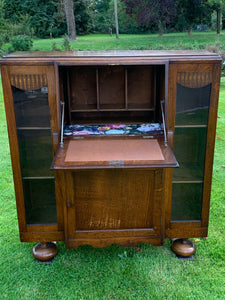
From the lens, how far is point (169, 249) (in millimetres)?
2553

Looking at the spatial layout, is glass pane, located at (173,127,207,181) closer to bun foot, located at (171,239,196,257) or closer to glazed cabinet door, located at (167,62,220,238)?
glazed cabinet door, located at (167,62,220,238)

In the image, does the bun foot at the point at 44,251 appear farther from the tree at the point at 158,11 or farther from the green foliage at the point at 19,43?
the tree at the point at 158,11

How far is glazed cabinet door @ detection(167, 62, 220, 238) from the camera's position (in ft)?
6.82

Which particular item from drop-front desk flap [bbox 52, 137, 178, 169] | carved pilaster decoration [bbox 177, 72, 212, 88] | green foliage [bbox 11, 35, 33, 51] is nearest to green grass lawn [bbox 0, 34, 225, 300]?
drop-front desk flap [bbox 52, 137, 178, 169]

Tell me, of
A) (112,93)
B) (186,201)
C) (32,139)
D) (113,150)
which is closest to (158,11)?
(112,93)

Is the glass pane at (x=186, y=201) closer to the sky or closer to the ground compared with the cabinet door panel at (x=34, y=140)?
closer to the ground

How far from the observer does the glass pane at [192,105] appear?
2129 millimetres

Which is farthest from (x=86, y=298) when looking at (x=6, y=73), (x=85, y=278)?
(x=6, y=73)

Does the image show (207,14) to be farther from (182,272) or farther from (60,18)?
(182,272)

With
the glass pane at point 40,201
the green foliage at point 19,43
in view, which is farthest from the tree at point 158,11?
the glass pane at point 40,201

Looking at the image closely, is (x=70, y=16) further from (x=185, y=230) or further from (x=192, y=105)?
(x=185, y=230)

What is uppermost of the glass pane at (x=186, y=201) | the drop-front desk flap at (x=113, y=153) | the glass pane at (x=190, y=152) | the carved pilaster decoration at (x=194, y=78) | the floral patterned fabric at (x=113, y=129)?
the carved pilaster decoration at (x=194, y=78)

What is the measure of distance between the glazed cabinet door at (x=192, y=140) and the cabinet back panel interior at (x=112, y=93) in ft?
0.94

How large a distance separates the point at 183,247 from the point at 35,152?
1.36 m
